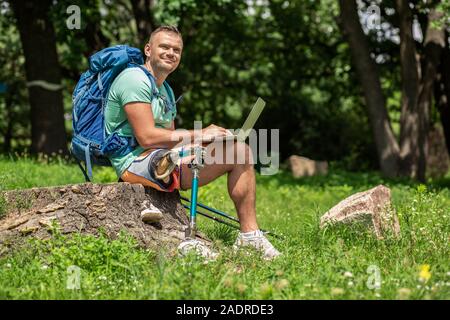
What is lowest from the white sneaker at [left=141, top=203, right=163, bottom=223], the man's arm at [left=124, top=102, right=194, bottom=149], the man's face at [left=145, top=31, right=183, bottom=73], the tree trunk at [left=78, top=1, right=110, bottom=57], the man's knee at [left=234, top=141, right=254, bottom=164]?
the white sneaker at [left=141, top=203, right=163, bottom=223]

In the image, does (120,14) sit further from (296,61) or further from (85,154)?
(85,154)

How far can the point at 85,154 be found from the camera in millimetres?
5613

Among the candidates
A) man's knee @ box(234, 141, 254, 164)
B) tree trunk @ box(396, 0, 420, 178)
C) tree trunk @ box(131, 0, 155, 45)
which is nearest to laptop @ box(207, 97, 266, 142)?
man's knee @ box(234, 141, 254, 164)

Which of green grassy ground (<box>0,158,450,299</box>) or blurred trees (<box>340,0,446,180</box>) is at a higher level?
blurred trees (<box>340,0,446,180</box>)

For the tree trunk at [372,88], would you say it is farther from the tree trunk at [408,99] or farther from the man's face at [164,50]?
the man's face at [164,50]

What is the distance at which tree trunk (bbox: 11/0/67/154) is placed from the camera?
13.2 m

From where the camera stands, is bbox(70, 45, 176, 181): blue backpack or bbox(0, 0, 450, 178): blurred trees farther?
bbox(0, 0, 450, 178): blurred trees

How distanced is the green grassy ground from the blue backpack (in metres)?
0.72

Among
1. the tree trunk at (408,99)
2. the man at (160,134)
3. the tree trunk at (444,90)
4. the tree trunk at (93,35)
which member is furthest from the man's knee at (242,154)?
the tree trunk at (444,90)

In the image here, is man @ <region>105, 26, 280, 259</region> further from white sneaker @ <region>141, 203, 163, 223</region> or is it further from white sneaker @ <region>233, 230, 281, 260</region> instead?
white sneaker @ <region>141, 203, 163, 223</region>

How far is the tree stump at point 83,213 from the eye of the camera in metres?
5.34

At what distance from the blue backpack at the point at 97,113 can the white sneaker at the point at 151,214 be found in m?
0.46

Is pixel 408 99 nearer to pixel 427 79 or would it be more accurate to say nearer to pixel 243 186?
pixel 427 79

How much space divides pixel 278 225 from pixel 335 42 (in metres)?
11.9
